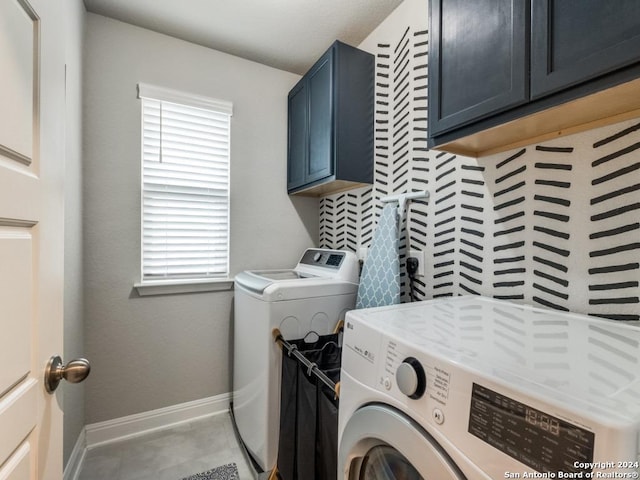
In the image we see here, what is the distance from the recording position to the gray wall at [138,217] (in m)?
1.89

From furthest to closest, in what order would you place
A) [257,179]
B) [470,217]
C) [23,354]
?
[257,179]
[470,217]
[23,354]

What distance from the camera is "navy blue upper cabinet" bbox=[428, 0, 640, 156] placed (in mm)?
725

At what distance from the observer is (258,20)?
190cm

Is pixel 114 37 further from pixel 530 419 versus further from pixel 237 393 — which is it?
pixel 530 419

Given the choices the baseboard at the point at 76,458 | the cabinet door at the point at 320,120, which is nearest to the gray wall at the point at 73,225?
the baseboard at the point at 76,458

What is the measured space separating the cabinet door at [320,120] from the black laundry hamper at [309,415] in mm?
1069

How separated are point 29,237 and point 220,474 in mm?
1642

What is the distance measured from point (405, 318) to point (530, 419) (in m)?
0.46

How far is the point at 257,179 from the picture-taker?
2.38 m

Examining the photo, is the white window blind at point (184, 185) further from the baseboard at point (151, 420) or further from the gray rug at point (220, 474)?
the gray rug at point (220, 474)

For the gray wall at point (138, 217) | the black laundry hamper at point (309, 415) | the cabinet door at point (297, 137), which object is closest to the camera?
the black laundry hamper at point (309, 415)

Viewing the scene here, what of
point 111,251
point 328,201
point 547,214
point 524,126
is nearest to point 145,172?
point 111,251

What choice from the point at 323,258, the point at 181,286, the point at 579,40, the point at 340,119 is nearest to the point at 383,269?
the point at 323,258

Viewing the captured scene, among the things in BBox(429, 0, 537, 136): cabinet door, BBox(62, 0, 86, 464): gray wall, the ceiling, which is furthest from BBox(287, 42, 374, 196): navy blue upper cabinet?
BBox(62, 0, 86, 464): gray wall
